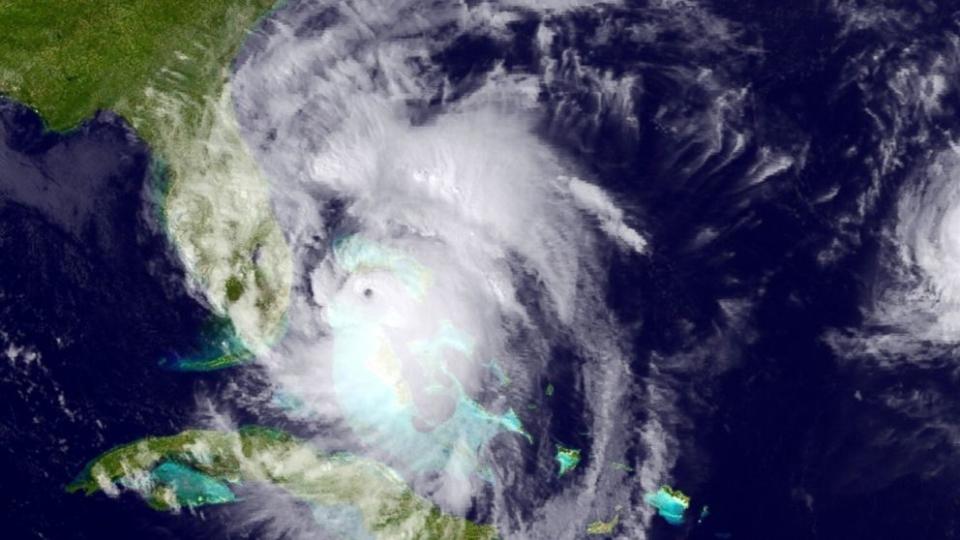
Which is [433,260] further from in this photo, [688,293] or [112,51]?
[112,51]

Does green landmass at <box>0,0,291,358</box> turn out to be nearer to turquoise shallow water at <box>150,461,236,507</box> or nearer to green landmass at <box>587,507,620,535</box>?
turquoise shallow water at <box>150,461,236,507</box>

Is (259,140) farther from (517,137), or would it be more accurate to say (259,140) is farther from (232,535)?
(232,535)

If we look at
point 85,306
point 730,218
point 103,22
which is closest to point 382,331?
point 85,306

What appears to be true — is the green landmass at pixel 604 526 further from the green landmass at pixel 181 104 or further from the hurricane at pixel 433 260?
the green landmass at pixel 181 104

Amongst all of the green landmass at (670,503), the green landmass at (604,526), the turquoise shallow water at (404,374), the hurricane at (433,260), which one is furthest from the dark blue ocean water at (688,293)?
the turquoise shallow water at (404,374)

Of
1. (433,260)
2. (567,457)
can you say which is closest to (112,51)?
(433,260)
